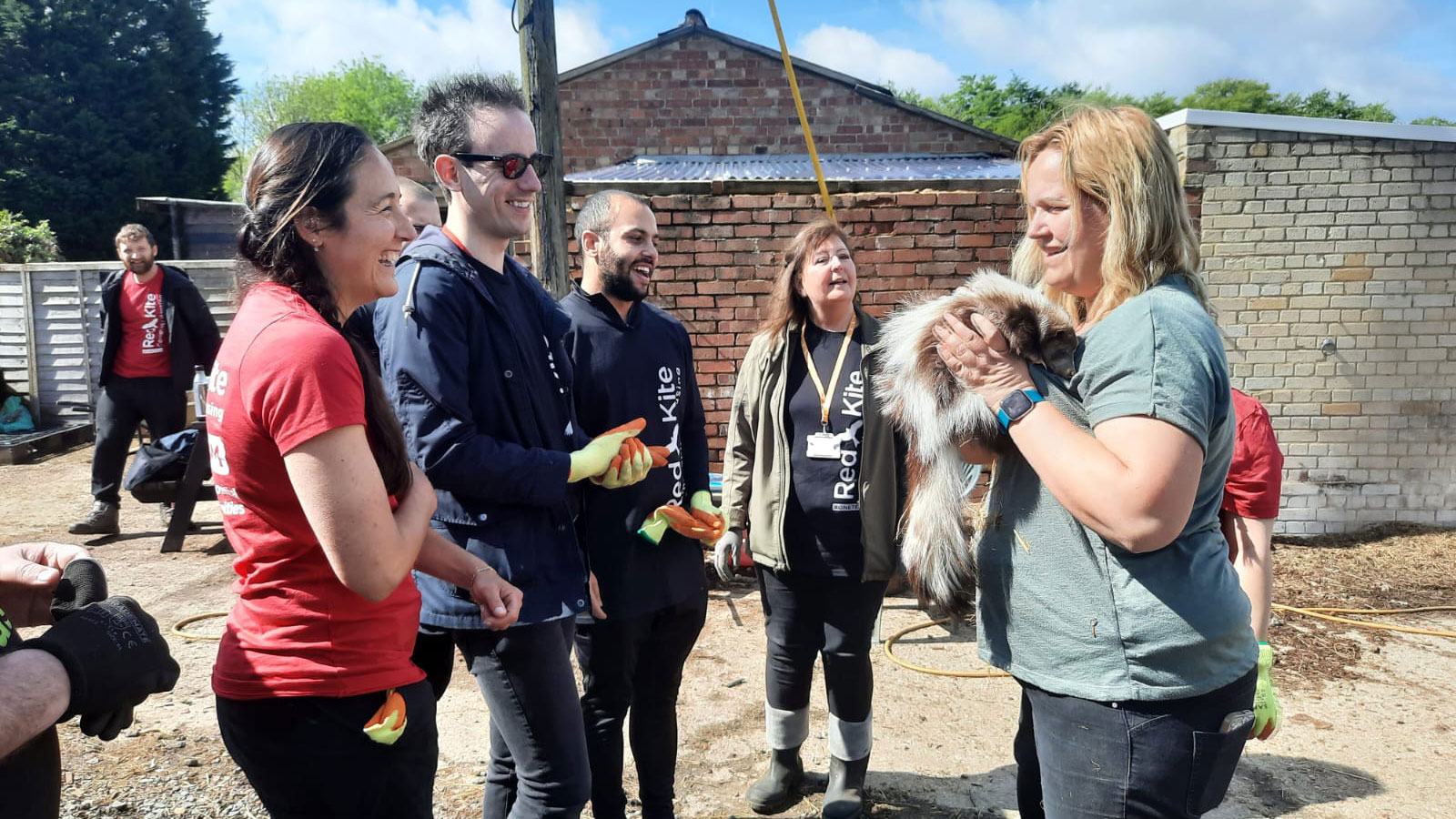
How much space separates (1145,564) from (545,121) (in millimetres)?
4192

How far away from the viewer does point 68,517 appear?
7.26 metres

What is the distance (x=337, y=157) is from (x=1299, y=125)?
6.56 meters

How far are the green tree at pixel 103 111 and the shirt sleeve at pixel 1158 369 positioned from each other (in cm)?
3031

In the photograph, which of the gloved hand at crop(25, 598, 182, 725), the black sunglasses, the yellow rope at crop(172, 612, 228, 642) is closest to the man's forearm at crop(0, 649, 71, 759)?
the gloved hand at crop(25, 598, 182, 725)

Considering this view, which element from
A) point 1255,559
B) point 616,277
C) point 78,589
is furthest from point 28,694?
point 1255,559

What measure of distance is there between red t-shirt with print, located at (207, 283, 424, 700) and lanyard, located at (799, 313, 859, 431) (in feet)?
6.16

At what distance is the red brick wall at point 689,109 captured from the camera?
11.7m

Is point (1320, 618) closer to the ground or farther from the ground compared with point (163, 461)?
closer to the ground

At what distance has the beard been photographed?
290 cm

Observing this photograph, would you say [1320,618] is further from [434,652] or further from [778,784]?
[434,652]

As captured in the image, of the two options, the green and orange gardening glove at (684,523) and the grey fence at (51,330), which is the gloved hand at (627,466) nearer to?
the green and orange gardening glove at (684,523)

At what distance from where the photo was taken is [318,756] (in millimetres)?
1509

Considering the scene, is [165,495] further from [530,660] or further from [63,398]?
[63,398]

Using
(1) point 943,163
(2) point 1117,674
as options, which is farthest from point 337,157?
(1) point 943,163
